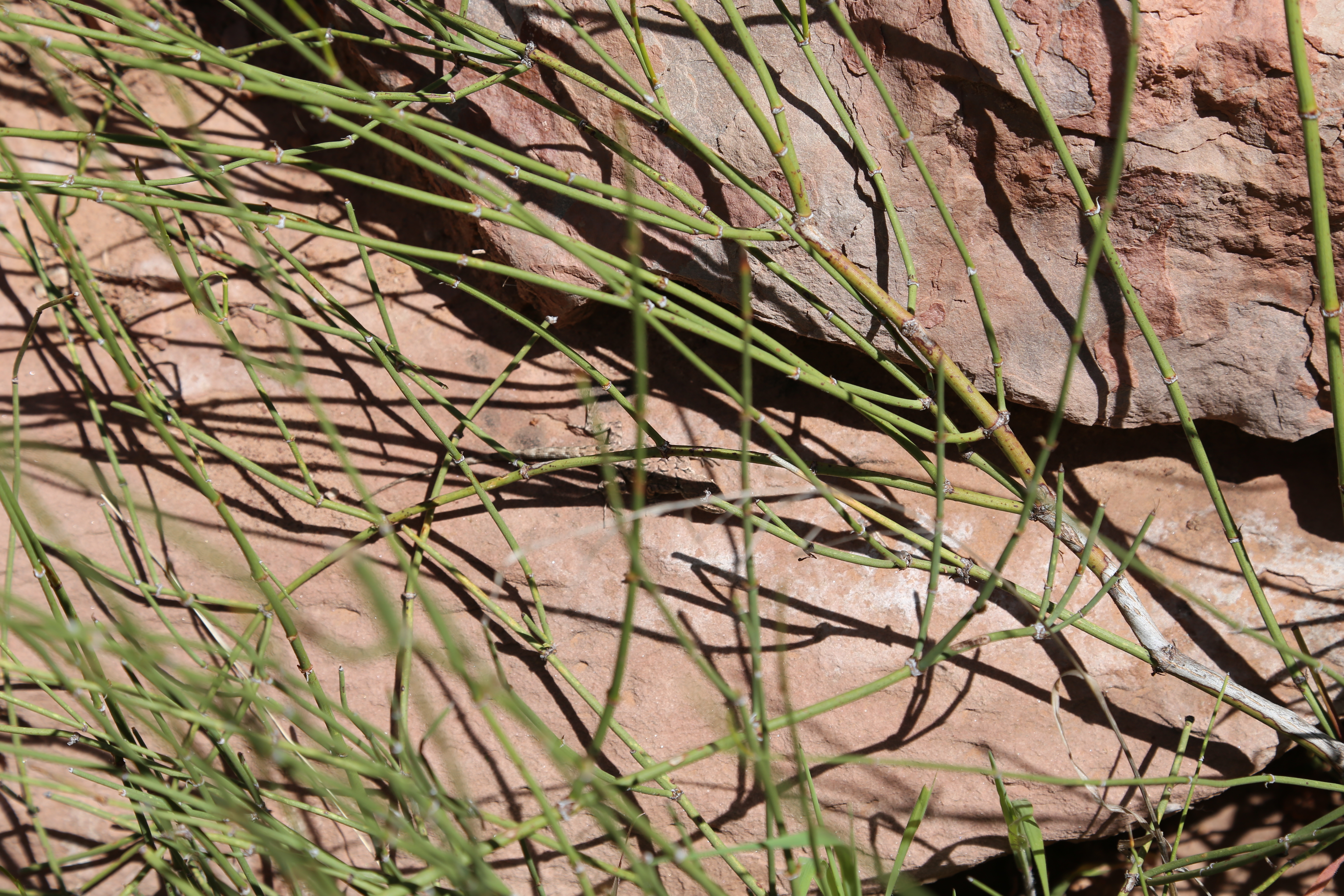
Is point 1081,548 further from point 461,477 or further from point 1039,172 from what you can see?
point 461,477

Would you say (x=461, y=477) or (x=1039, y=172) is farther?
(x=461, y=477)

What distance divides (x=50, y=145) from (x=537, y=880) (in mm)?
1372

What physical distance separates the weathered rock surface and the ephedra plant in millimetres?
23

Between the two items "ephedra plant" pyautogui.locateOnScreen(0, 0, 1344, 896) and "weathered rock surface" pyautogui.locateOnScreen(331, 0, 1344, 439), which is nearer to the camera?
"ephedra plant" pyautogui.locateOnScreen(0, 0, 1344, 896)

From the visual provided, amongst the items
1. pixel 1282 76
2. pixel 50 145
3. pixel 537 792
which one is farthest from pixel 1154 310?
pixel 50 145

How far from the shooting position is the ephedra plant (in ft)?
3.02

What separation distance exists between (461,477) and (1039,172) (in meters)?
0.92

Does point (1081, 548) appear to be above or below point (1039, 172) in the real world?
below

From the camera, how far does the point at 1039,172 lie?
1.12 metres

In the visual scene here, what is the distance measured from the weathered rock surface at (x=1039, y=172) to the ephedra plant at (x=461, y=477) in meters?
0.02

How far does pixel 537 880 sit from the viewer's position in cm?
120

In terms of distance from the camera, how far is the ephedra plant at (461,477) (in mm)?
921

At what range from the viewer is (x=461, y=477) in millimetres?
1316

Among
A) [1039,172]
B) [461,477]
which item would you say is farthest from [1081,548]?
[461,477]
